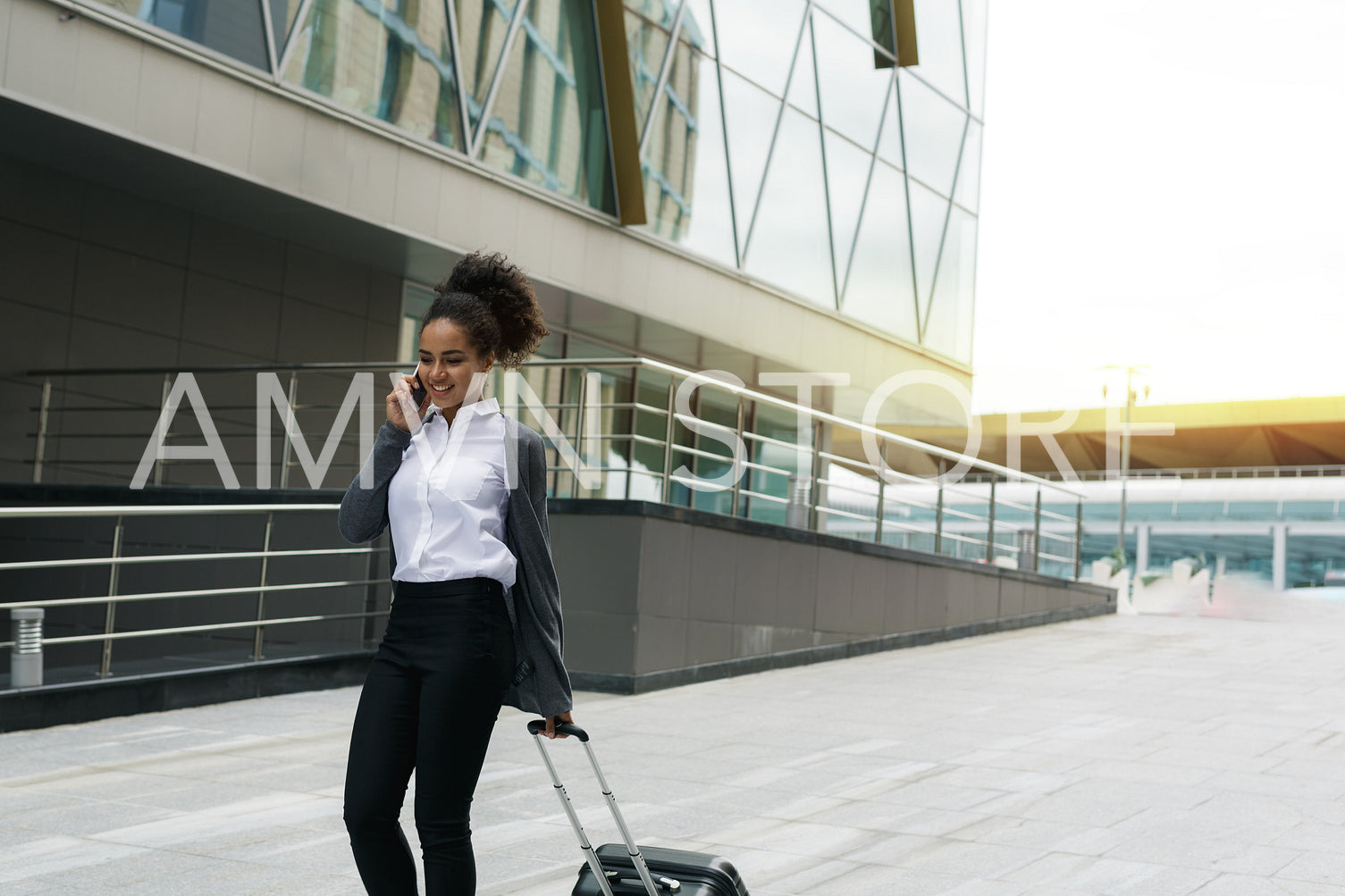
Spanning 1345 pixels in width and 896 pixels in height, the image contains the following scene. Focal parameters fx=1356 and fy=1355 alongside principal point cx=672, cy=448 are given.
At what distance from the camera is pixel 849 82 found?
1980cm

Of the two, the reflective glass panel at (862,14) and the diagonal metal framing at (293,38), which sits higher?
the reflective glass panel at (862,14)

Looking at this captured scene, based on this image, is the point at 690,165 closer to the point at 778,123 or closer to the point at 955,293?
the point at 778,123

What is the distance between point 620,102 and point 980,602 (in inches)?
277

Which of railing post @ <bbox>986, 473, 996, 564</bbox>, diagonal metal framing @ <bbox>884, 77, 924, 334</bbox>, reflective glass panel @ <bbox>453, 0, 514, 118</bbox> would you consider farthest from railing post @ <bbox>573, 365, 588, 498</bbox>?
diagonal metal framing @ <bbox>884, 77, 924, 334</bbox>

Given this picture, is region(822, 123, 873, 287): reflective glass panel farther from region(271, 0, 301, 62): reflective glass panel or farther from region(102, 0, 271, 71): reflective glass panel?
region(102, 0, 271, 71): reflective glass panel

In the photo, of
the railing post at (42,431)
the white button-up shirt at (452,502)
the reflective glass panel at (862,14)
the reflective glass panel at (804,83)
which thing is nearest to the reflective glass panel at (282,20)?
the railing post at (42,431)

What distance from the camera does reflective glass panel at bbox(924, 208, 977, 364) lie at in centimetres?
2195

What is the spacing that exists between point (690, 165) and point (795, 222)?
2331mm

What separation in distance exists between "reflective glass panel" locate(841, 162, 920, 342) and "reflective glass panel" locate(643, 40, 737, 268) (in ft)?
10.1

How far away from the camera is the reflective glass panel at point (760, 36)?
1736 centimetres

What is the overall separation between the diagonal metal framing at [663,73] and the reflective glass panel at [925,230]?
6038mm

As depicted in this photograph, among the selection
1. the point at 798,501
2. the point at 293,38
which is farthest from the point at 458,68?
the point at 798,501

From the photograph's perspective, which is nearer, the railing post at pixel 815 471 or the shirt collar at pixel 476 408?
the shirt collar at pixel 476 408

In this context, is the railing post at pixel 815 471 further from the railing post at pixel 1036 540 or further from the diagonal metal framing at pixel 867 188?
the diagonal metal framing at pixel 867 188
